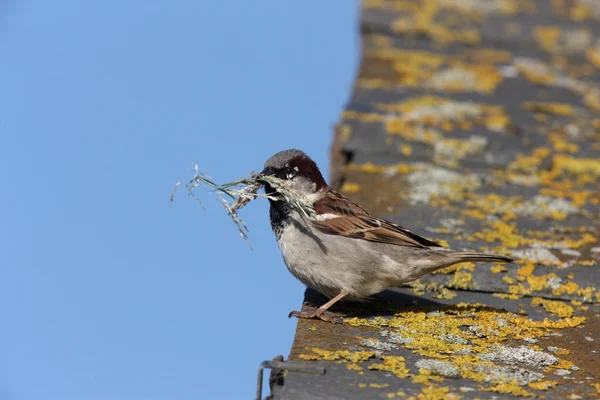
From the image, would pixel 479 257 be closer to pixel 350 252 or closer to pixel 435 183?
pixel 350 252

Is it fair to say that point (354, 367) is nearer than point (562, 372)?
Yes

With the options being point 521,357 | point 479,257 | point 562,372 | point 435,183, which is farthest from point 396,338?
point 435,183

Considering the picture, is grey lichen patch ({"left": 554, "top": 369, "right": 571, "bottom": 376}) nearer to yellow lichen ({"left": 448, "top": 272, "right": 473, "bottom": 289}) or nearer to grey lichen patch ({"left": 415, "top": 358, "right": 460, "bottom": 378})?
grey lichen patch ({"left": 415, "top": 358, "right": 460, "bottom": 378})

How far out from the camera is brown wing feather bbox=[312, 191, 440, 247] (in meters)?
3.63

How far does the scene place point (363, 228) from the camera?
3.66 m

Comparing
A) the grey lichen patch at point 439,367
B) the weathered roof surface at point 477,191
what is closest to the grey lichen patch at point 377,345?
the weathered roof surface at point 477,191

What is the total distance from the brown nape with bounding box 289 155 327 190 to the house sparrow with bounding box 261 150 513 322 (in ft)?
0.72

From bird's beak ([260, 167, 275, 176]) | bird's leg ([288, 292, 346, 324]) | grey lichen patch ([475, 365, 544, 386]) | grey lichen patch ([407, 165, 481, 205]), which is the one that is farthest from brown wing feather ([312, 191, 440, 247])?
grey lichen patch ([475, 365, 544, 386])

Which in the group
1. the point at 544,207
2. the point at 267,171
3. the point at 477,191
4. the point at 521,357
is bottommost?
the point at 521,357

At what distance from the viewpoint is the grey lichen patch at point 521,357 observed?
106 inches

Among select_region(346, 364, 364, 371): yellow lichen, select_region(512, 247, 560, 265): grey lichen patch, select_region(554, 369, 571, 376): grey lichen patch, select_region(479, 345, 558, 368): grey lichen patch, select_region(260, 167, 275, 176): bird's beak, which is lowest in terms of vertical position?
select_region(346, 364, 364, 371): yellow lichen

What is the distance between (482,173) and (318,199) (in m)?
1.39

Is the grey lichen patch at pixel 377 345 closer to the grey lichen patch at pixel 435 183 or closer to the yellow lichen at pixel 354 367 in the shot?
the yellow lichen at pixel 354 367

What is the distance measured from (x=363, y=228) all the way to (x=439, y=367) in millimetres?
1223
